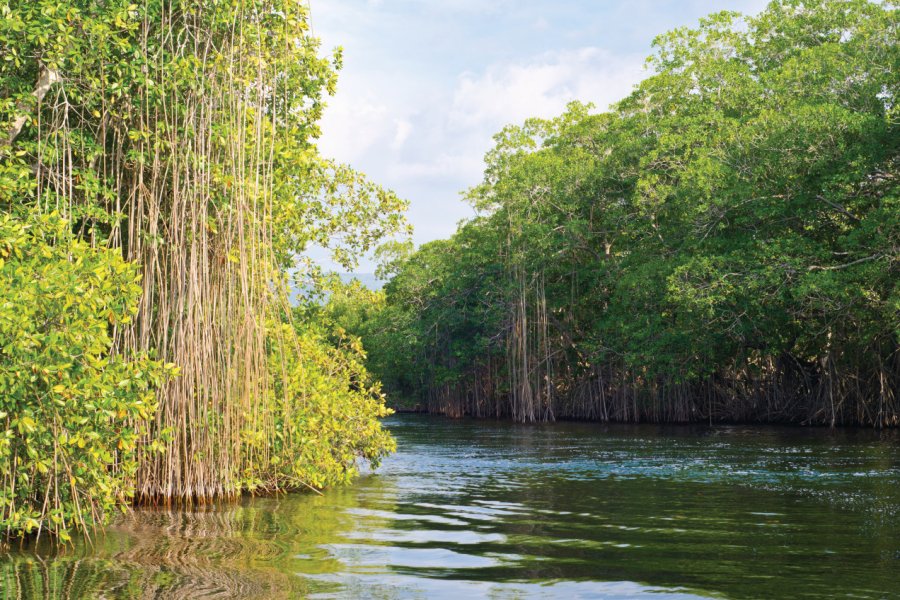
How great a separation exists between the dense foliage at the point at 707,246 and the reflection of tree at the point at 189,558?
47.2 ft

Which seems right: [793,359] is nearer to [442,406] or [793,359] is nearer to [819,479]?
[819,479]

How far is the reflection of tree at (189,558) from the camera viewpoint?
6.20 m

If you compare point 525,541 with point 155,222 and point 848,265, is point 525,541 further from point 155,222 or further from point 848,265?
point 848,265

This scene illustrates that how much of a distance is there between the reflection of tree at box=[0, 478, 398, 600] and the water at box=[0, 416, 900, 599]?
15 millimetres

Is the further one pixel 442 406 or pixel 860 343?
pixel 442 406

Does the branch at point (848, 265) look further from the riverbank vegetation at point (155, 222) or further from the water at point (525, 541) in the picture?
the riverbank vegetation at point (155, 222)

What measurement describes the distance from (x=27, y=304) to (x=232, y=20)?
386cm

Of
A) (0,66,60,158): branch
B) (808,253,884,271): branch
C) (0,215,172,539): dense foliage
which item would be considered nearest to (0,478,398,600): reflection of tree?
(0,215,172,539): dense foliage

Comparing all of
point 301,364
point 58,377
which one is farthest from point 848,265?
point 58,377

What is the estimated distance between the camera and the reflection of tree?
620 cm

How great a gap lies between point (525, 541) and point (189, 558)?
2.84m

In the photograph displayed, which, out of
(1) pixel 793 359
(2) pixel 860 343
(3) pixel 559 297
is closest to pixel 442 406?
(3) pixel 559 297

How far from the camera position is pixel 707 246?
82.4 ft

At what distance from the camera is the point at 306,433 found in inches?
437
